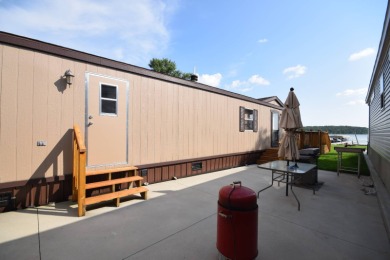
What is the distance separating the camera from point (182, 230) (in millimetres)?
2666

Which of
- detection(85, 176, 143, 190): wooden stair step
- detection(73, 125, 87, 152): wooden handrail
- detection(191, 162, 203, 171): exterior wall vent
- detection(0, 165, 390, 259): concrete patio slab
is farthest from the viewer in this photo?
detection(191, 162, 203, 171): exterior wall vent

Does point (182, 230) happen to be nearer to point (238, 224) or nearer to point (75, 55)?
point (238, 224)

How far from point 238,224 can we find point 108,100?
13.0 ft

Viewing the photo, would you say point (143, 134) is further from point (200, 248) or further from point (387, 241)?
point (387, 241)

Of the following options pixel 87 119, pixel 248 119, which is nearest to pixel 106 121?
pixel 87 119

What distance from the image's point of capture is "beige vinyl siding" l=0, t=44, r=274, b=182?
3.19m

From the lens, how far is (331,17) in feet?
18.7

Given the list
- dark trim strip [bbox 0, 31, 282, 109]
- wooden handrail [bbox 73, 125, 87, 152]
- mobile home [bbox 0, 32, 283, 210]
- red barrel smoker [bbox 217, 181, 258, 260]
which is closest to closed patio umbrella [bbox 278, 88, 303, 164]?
red barrel smoker [bbox 217, 181, 258, 260]

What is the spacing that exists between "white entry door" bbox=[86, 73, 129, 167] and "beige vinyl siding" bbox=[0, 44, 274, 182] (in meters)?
0.15

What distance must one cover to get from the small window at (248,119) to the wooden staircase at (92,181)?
18.3 ft

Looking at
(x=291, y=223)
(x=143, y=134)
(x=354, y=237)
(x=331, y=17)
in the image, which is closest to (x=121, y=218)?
(x=143, y=134)

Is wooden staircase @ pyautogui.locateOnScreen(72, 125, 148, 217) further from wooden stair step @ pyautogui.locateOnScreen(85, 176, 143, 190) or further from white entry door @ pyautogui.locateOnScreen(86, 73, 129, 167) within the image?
white entry door @ pyautogui.locateOnScreen(86, 73, 129, 167)

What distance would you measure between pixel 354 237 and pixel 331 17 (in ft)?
21.2

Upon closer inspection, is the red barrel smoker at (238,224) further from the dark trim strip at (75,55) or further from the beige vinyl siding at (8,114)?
the dark trim strip at (75,55)
